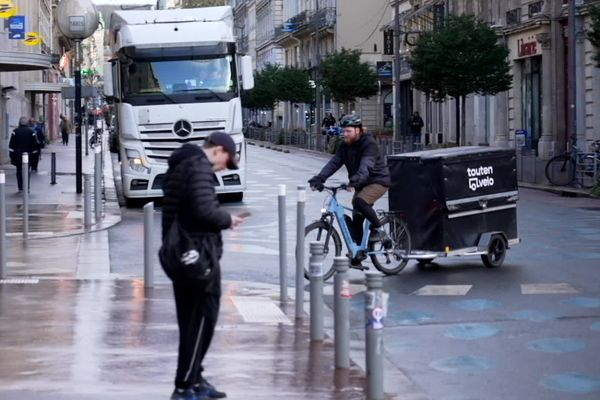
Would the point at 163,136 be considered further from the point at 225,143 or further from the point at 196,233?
the point at 196,233

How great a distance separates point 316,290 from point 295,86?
239ft

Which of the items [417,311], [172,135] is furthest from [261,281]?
[172,135]

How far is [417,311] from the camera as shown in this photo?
1302 centimetres

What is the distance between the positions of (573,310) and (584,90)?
33.8 meters

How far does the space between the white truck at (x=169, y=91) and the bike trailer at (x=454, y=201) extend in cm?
1081

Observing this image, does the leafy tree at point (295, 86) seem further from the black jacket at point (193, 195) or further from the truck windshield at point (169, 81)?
the black jacket at point (193, 195)

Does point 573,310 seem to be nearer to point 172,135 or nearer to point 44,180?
point 172,135

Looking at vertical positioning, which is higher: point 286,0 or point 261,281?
point 286,0

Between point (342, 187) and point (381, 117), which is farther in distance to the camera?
point (381, 117)

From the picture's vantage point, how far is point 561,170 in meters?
34.2

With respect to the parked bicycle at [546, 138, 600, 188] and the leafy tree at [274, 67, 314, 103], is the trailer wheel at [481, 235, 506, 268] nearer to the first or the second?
the parked bicycle at [546, 138, 600, 188]

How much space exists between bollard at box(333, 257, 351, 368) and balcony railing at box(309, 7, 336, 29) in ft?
248

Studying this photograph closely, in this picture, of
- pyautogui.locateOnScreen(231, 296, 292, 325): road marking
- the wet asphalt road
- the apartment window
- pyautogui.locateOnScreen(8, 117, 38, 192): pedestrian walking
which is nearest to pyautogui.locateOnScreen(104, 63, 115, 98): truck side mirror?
the wet asphalt road

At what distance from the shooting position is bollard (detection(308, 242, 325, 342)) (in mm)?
10391
